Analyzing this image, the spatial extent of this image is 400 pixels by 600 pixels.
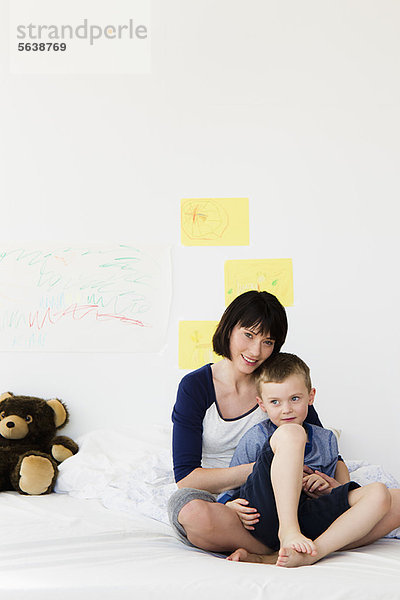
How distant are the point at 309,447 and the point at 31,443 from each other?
96 centimetres

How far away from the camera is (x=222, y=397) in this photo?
1.58 m

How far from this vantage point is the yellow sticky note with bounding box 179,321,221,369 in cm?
215

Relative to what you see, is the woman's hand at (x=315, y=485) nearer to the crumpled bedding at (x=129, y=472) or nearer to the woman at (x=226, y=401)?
the woman at (x=226, y=401)

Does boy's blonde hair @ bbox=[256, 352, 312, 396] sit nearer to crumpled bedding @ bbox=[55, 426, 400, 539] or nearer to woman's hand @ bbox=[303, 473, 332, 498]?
woman's hand @ bbox=[303, 473, 332, 498]

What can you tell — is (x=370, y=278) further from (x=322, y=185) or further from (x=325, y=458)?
(x=325, y=458)

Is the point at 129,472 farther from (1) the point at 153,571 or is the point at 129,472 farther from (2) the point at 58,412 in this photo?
(1) the point at 153,571

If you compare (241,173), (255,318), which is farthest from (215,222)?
(255,318)

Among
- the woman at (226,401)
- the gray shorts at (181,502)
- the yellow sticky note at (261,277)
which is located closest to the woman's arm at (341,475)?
the woman at (226,401)

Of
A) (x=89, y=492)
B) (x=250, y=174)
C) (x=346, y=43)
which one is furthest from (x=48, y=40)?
(x=89, y=492)

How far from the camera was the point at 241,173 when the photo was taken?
85.9 inches

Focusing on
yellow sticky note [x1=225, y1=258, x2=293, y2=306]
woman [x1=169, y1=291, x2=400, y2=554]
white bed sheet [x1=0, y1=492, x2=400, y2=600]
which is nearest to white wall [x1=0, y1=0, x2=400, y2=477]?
yellow sticky note [x1=225, y1=258, x2=293, y2=306]

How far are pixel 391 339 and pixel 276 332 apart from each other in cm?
74

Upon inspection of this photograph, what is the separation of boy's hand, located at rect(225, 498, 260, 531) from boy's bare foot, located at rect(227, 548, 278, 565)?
0.17ft

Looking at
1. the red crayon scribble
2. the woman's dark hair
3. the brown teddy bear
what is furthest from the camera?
the red crayon scribble
